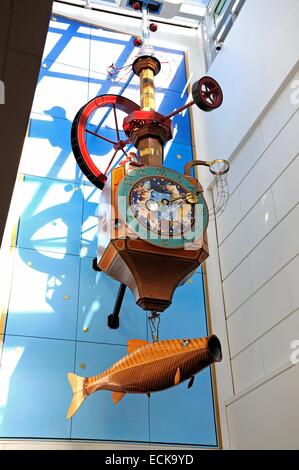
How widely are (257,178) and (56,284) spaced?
4.83 feet

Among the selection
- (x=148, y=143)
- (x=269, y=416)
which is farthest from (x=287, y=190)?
(x=269, y=416)

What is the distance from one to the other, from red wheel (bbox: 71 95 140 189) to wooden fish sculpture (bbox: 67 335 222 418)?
3.75 feet

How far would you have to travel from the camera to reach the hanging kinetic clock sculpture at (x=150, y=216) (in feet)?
9.29

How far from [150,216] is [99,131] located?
5.24 ft

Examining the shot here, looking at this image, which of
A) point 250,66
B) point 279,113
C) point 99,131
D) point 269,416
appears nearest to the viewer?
point 269,416

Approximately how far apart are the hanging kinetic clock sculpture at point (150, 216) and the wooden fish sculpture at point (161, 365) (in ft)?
0.94

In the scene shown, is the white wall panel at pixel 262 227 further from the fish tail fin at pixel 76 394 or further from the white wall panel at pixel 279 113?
the fish tail fin at pixel 76 394

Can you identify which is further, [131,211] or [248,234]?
[248,234]

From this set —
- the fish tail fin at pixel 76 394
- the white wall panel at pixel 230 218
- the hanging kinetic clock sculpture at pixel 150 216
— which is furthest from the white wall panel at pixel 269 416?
the white wall panel at pixel 230 218

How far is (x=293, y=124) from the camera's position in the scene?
10.8 ft

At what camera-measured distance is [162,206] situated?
3.01m

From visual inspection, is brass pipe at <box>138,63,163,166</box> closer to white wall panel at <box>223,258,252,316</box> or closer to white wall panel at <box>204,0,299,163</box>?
white wall panel at <box>204,0,299,163</box>

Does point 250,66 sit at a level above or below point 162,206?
above

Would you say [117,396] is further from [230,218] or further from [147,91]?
[147,91]
